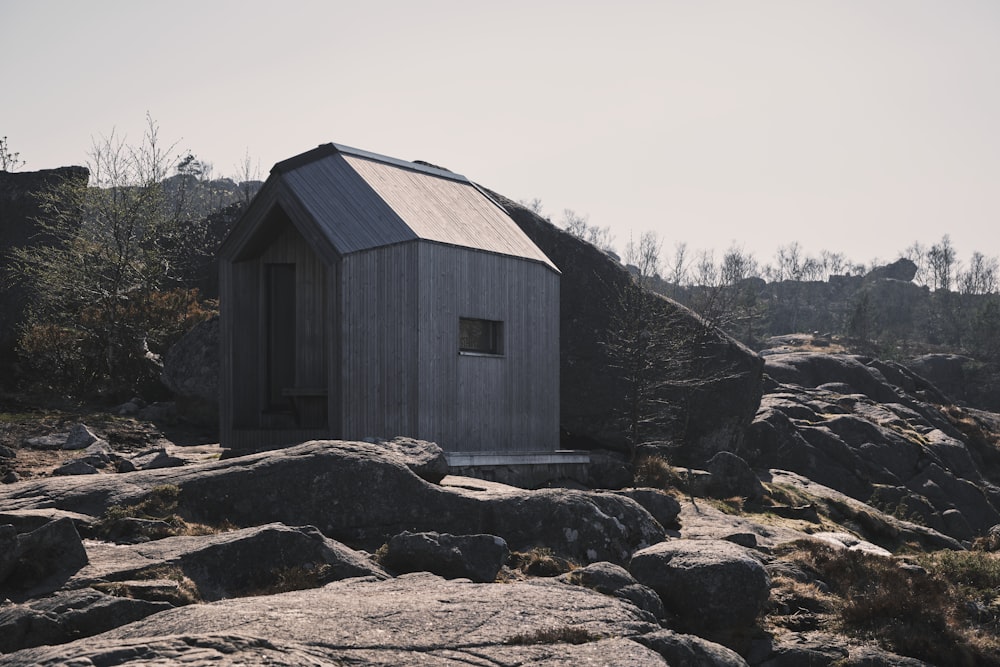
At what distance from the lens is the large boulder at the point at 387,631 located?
24.6 ft

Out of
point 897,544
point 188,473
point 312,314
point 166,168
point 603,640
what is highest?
point 166,168

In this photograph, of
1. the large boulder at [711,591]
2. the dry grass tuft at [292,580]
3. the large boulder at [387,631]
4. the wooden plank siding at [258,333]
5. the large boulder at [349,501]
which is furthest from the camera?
the wooden plank siding at [258,333]

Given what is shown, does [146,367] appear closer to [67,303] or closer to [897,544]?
[67,303]

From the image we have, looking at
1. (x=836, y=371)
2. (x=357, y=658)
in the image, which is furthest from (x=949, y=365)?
(x=357, y=658)

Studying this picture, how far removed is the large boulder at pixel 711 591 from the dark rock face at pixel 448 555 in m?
2.39

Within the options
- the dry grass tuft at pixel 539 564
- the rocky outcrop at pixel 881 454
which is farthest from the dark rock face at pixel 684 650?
the rocky outcrop at pixel 881 454

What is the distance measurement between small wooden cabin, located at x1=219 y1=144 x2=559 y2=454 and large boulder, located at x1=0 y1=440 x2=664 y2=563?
6042mm

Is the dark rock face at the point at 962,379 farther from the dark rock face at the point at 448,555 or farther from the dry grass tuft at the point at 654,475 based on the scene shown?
the dark rock face at the point at 448,555

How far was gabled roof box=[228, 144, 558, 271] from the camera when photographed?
2133 cm

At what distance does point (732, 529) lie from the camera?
64.1 feet

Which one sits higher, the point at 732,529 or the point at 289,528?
the point at 289,528

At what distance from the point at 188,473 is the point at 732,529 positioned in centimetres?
1038

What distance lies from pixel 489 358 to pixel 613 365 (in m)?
7.38

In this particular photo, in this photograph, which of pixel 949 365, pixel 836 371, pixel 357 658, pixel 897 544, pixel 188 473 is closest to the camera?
pixel 357 658
